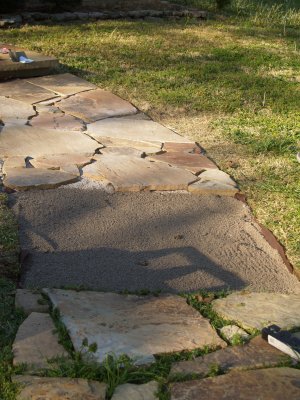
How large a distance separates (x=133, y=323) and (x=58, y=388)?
53 cm

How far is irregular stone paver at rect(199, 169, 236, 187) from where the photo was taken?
4.46m

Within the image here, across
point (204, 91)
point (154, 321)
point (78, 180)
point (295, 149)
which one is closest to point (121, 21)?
point (204, 91)

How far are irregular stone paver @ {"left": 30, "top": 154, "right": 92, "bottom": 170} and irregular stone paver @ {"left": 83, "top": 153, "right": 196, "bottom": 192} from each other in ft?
0.26

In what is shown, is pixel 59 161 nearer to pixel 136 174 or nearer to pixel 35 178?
pixel 35 178

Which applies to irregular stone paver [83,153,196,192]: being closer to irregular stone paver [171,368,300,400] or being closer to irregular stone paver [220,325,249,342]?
irregular stone paver [220,325,249,342]

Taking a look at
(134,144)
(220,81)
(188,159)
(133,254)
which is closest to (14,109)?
(134,144)

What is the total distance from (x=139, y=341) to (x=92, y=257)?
0.86 metres

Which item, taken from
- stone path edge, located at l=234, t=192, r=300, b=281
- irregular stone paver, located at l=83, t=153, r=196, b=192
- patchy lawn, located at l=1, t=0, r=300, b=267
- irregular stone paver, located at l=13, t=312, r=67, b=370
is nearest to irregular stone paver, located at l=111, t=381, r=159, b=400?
irregular stone paver, located at l=13, t=312, r=67, b=370

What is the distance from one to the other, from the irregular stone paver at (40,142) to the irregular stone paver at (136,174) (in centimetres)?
25

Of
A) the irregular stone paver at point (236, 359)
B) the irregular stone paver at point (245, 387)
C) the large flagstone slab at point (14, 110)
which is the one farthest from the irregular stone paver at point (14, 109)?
the irregular stone paver at point (245, 387)

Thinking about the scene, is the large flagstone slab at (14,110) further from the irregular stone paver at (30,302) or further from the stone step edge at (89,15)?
the stone step edge at (89,15)

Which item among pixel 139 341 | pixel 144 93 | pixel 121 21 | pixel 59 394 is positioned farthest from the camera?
pixel 121 21

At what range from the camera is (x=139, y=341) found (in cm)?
264

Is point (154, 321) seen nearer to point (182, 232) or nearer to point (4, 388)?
point (4, 388)
